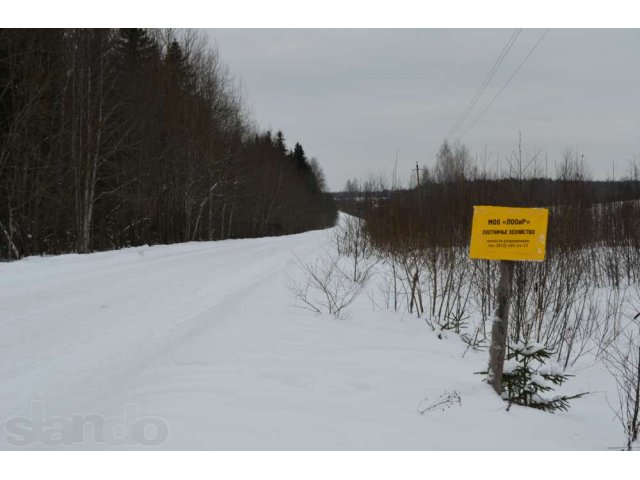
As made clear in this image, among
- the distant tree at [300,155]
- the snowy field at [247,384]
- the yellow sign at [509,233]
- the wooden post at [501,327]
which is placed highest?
the distant tree at [300,155]

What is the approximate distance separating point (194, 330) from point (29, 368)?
1.77 meters

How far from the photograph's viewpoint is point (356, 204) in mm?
15547

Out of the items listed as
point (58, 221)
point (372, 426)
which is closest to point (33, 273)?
point (58, 221)

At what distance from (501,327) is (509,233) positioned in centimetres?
83

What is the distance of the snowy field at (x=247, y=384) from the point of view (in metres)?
2.66

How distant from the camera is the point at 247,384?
340cm

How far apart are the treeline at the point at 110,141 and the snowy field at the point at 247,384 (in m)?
8.79

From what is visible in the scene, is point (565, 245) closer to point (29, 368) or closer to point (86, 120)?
point (29, 368)

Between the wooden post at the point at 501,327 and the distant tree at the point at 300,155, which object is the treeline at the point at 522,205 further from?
the distant tree at the point at 300,155

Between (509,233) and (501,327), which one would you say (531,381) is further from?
(509,233)

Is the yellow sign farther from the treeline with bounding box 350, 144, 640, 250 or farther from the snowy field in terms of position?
the treeline with bounding box 350, 144, 640, 250

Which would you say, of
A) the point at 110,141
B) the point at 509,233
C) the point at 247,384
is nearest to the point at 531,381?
the point at 509,233

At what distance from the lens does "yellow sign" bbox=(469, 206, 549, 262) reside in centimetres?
317

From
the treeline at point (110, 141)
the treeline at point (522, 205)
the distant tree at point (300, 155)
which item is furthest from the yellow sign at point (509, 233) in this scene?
the distant tree at point (300, 155)
